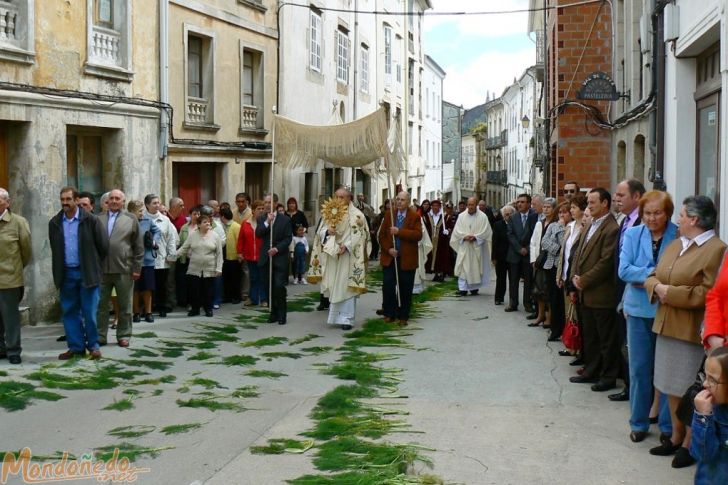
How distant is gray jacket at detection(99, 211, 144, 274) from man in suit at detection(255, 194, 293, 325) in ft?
8.88

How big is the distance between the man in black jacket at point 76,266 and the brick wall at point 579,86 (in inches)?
453

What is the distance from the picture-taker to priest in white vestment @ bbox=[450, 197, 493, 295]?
17688 millimetres

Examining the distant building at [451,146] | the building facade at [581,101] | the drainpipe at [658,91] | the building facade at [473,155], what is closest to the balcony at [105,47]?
the drainpipe at [658,91]

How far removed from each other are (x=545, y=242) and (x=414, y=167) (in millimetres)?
32243

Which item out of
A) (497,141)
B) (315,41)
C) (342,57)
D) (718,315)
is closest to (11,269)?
(718,315)

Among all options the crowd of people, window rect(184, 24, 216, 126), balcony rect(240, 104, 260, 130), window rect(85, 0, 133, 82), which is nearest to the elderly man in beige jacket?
the crowd of people

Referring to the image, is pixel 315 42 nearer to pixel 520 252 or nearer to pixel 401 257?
pixel 520 252

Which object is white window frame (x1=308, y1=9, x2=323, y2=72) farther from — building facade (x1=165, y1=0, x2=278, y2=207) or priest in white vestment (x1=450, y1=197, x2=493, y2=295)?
priest in white vestment (x1=450, y1=197, x2=493, y2=295)

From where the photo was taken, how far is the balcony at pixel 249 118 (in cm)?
2019

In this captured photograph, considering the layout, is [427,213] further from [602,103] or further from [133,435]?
[133,435]

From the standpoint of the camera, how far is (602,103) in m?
19.2

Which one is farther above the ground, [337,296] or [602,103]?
[602,103]

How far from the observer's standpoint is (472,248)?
17.8 m

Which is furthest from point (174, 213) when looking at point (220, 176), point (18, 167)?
point (220, 176)
